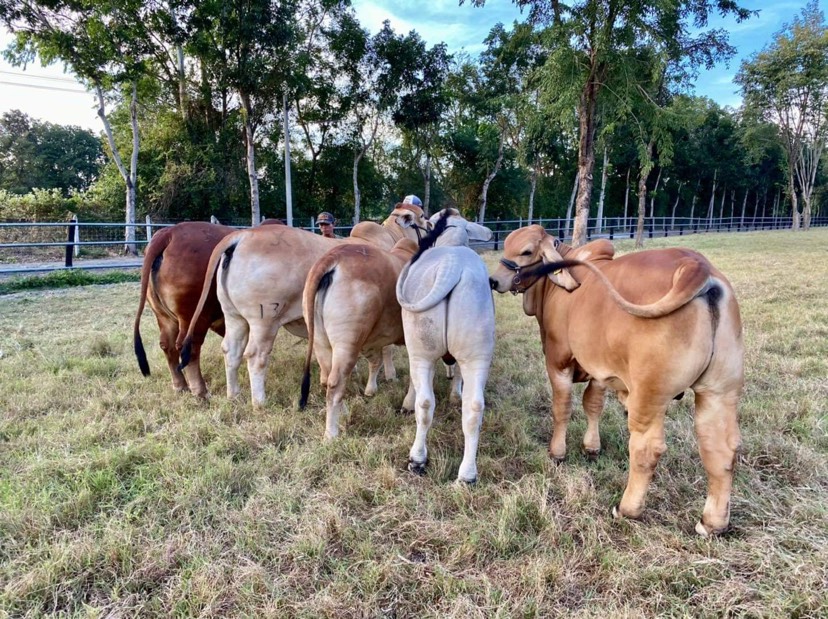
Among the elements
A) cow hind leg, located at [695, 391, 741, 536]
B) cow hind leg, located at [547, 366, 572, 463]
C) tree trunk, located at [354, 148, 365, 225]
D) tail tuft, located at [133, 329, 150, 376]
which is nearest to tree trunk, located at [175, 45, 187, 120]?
tree trunk, located at [354, 148, 365, 225]

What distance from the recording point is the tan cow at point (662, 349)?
6.37 ft

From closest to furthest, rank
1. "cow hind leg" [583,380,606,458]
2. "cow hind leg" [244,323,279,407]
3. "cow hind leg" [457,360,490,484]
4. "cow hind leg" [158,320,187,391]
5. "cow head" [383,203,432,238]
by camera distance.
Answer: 1. "cow hind leg" [457,360,490,484]
2. "cow hind leg" [583,380,606,458]
3. "cow hind leg" [244,323,279,407]
4. "cow hind leg" [158,320,187,391]
5. "cow head" [383,203,432,238]

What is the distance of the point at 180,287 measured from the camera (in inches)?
148

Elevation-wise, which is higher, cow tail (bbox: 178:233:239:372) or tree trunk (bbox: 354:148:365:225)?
tree trunk (bbox: 354:148:365:225)

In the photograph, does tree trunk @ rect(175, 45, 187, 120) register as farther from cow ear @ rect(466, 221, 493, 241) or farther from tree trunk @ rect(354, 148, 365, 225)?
→ cow ear @ rect(466, 221, 493, 241)

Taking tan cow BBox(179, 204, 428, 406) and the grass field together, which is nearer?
the grass field

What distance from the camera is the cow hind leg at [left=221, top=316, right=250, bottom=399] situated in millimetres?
3752

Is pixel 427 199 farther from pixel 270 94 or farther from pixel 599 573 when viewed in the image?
pixel 599 573

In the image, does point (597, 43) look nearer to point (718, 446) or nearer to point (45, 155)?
point (718, 446)

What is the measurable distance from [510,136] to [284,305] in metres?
26.1

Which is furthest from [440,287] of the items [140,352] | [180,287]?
[140,352]

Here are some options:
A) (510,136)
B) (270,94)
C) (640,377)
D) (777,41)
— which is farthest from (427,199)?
(640,377)

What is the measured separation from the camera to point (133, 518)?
2.30 metres

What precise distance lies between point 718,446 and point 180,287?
380 centimetres
